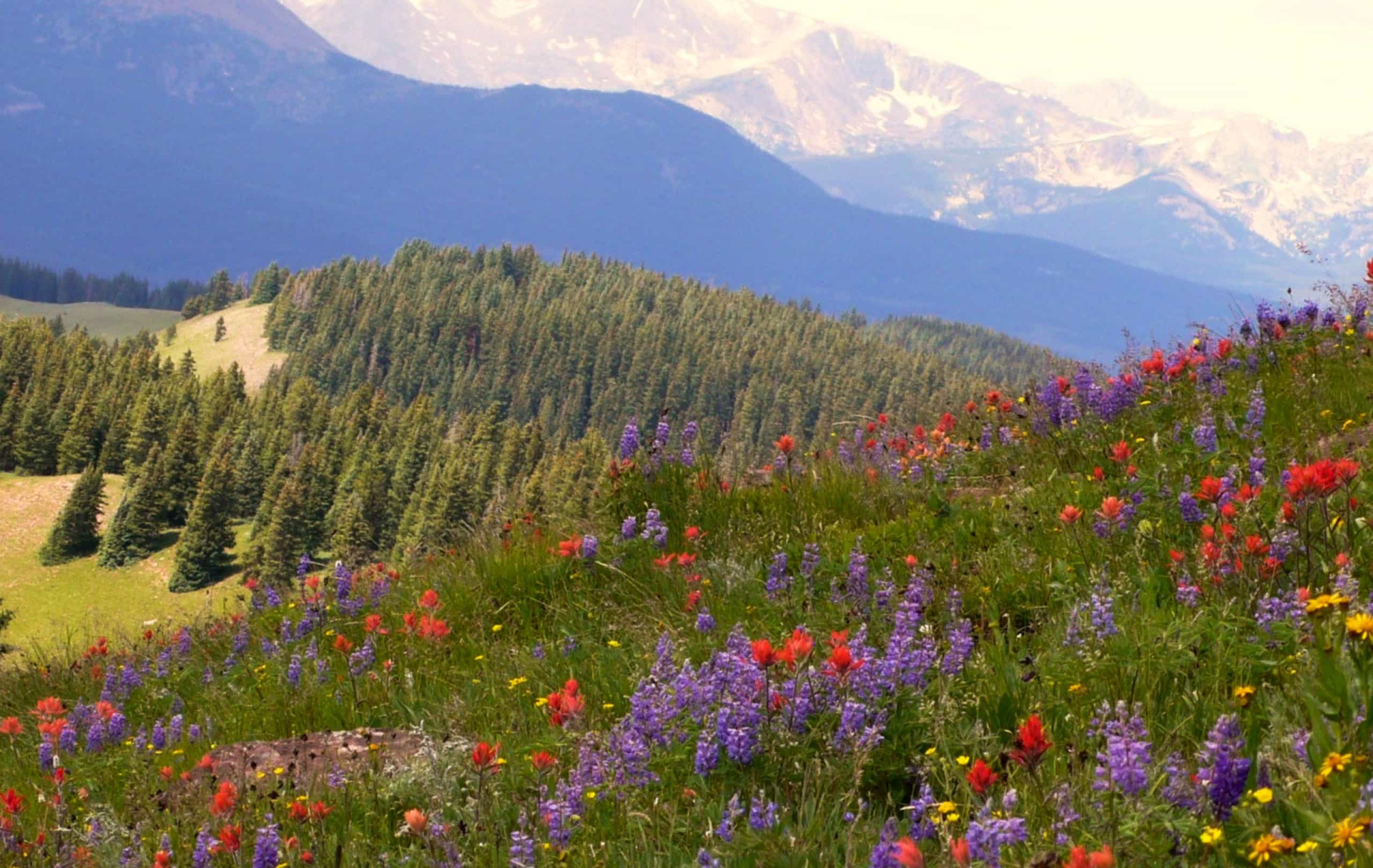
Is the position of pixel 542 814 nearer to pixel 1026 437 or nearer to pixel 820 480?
pixel 820 480

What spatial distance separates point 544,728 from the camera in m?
4.55

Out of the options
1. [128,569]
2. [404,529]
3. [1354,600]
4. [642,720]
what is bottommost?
[128,569]

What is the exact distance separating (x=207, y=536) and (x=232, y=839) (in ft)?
392

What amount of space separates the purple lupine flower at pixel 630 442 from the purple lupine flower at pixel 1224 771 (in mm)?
4791

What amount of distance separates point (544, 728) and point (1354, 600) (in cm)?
309

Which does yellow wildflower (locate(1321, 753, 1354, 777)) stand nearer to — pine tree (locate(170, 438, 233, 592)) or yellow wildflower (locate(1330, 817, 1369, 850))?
yellow wildflower (locate(1330, 817, 1369, 850))

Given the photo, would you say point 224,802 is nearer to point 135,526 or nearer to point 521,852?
point 521,852

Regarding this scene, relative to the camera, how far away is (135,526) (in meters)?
117

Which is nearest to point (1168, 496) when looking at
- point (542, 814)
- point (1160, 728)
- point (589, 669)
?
point (1160, 728)

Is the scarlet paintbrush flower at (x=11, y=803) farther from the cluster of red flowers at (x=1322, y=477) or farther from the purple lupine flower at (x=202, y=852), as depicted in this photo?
the cluster of red flowers at (x=1322, y=477)

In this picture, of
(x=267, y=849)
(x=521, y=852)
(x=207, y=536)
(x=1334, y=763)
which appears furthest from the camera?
(x=207, y=536)

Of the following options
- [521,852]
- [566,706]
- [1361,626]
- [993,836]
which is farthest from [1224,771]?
[566,706]

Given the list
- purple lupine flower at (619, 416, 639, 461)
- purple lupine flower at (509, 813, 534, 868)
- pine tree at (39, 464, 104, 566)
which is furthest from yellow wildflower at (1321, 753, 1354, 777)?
pine tree at (39, 464, 104, 566)

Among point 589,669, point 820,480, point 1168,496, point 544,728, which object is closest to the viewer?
point 544,728
